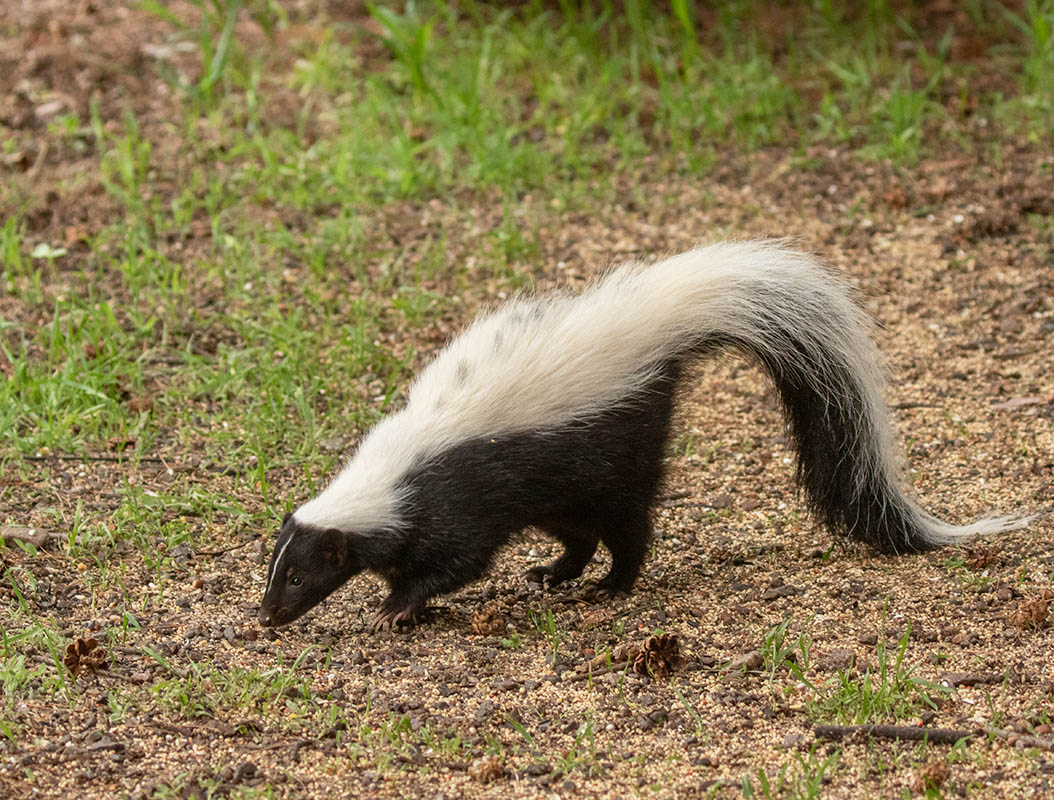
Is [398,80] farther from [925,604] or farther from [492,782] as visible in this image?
[492,782]

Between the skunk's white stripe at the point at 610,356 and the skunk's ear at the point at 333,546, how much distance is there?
4cm

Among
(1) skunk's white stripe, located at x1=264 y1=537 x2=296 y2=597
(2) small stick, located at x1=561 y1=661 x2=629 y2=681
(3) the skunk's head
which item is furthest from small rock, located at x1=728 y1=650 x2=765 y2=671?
(1) skunk's white stripe, located at x1=264 y1=537 x2=296 y2=597

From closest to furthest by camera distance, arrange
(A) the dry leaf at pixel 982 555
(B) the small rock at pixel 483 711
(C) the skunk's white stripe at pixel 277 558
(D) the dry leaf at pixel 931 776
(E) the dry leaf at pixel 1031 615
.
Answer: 1. (D) the dry leaf at pixel 931 776
2. (B) the small rock at pixel 483 711
3. (E) the dry leaf at pixel 1031 615
4. (C) the skunk's white stripe at pixel 277 558
5. (A) the dry leaf at pixel 982 555

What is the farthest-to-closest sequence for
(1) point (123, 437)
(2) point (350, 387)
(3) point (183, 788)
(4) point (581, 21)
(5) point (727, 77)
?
(4) point (581, 21), (5) point (727, 77), (2) point (350, 387), (1) point (123, 437), (3) point (183, 788)

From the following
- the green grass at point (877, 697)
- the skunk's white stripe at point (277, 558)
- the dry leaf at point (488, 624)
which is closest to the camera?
the green grass at point (877, 697)

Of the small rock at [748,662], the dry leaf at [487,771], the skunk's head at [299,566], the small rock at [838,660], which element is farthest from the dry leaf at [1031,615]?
the skunk's head at [299,566]

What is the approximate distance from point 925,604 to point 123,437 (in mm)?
3450

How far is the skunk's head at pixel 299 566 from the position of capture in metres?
4.92

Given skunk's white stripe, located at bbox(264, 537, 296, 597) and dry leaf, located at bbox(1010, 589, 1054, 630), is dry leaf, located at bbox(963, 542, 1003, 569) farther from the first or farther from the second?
skunk's white stripe, located at bbox(264, 537, 296, 597)

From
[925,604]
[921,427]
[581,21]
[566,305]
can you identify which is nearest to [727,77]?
[581,21]

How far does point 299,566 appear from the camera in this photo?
194 inches

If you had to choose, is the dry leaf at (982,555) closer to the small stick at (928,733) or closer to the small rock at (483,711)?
the small stick at (928,733)

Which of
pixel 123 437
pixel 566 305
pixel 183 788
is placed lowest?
pixel 123 437

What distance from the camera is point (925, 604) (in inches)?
198
